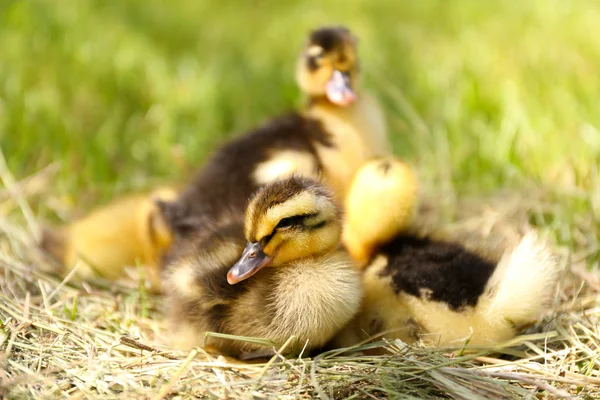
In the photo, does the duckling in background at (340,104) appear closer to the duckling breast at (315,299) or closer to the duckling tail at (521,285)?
the duckling breast at (315,299)

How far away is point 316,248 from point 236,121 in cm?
197

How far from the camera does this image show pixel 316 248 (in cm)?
202

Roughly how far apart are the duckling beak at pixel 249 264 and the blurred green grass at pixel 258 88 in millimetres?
1087

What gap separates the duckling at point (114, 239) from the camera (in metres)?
2.74

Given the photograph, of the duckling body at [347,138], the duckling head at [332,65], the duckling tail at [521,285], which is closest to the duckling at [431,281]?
the duckling tail at [521,285]

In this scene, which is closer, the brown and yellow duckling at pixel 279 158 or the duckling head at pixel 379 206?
the duckling head at pixel 379 206

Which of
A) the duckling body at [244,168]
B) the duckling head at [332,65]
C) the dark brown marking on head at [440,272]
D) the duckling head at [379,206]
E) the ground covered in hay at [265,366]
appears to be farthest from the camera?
the duckling head at [332,65]

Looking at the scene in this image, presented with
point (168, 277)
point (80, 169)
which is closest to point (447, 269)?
point (168, 277)

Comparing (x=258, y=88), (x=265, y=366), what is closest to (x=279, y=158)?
(x=265, y=366)

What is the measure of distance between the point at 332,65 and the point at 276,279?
1044mm

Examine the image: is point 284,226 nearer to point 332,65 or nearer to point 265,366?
point 265,366

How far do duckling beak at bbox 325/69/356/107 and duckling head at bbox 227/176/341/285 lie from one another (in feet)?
2.36

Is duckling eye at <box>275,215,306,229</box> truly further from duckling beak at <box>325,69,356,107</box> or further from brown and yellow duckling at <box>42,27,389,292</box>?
duckling beak at <box>325,69,356,107</box>

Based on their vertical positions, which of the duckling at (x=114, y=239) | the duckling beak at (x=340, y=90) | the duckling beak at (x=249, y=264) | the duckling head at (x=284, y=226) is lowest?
the duckling at (x=114, y=239)
